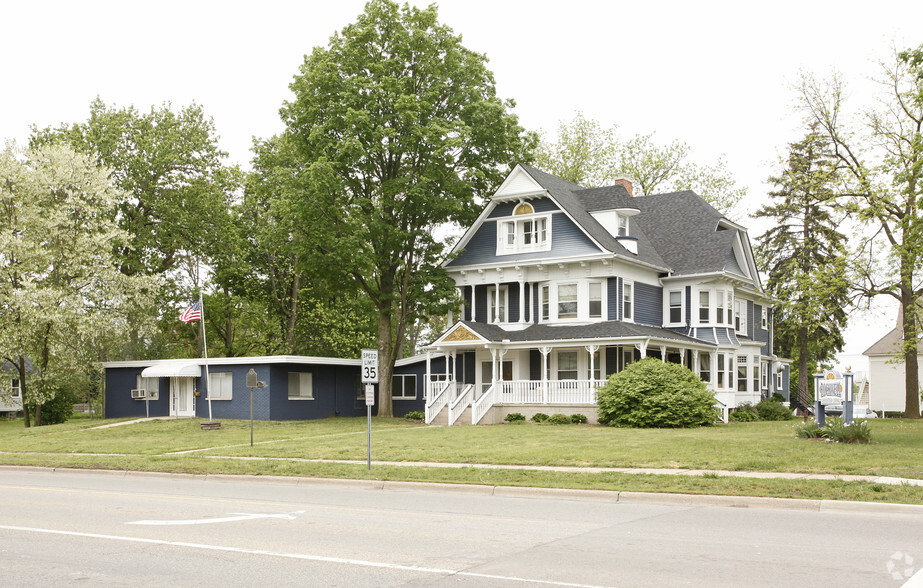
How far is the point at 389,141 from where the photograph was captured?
37.0 m

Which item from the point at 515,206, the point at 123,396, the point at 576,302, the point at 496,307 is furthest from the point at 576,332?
the point at 123,396

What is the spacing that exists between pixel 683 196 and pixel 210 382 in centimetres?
2444

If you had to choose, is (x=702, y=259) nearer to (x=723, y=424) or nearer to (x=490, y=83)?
(x=723, y=424)

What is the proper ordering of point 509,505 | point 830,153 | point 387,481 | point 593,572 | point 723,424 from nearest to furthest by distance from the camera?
point 593,572 < point 509,505 < point 387,481 < point 723,424 < point 830,153

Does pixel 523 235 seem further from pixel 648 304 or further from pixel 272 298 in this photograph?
pixel 272 298

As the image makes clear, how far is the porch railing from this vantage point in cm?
3394

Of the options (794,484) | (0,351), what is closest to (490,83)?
(0,351)

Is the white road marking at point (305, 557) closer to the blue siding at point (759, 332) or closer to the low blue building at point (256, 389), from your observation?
the low blue building at point (256, 389)

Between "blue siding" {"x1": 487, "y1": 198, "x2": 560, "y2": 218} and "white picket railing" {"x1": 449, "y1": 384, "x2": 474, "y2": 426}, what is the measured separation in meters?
7.90

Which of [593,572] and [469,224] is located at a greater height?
[469,224]

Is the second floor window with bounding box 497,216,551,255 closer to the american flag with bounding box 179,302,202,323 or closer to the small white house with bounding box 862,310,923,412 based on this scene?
the american flag with bounding box 179,302,202,323

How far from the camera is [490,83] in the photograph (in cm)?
3928

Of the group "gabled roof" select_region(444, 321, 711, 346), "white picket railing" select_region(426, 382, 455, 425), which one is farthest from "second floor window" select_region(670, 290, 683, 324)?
"white picket railing" select_region(426, 382, 455, 425)

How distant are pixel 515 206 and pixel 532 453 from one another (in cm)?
2020
